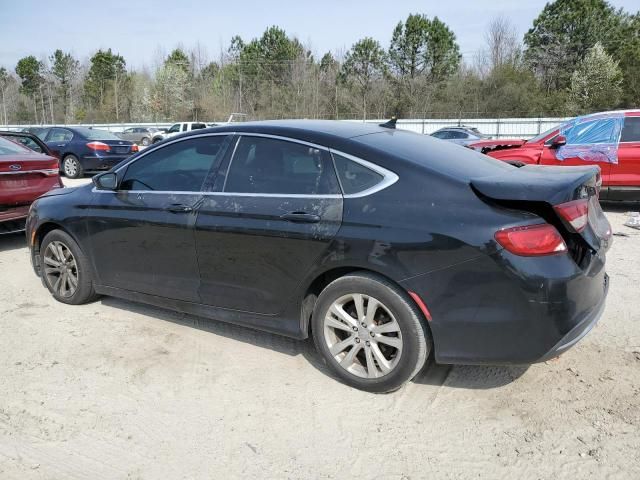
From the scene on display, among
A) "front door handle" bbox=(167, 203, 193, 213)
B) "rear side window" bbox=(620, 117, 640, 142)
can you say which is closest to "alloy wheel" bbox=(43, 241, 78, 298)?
"front door handle" bbox=(167, 203, 193, 213)

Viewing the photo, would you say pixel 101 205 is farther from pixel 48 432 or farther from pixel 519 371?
pixel 519 371

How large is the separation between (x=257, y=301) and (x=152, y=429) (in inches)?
40.4

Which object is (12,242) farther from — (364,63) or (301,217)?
(364,63)

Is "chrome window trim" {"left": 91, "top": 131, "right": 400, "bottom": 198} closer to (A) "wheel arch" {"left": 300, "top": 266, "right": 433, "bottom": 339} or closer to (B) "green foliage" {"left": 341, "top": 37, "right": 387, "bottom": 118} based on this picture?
(A) "wheel arch" {"left": 300, "top": 266, "right": 433, "bottom": 339}

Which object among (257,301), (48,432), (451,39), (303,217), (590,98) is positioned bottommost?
(48,432)

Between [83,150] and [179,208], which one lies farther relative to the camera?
[83,150]

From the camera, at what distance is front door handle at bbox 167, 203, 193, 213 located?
3879mm

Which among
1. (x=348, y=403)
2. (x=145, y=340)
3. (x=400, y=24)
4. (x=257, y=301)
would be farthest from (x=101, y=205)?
(x=400, y=24)

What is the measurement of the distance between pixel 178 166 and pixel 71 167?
12.3 m

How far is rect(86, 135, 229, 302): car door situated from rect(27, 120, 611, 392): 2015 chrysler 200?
13 millimetres

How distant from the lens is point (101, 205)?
4457 millimetres

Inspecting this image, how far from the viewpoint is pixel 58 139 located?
15320 millimetres

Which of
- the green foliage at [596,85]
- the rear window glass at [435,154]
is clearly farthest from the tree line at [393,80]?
the rear window glass at [435,154]

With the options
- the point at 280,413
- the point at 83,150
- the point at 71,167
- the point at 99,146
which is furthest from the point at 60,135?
the point at 280,413
